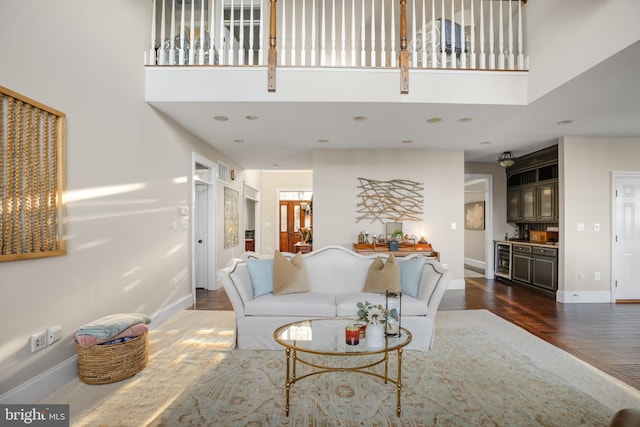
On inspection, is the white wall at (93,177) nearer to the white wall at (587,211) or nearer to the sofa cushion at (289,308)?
the sofa cushion at (289,308)

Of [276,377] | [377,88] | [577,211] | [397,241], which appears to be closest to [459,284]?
[397,241]

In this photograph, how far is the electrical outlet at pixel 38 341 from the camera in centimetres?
237

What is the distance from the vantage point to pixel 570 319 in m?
4.50

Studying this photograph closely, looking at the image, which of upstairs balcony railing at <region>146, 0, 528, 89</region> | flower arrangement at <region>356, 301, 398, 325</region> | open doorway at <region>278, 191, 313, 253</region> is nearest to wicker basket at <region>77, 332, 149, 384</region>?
flower arrangement at <region>356, 301, 398, 325</region>

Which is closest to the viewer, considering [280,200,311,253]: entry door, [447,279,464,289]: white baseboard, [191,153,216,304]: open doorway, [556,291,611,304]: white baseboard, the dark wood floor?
the dark wood floor

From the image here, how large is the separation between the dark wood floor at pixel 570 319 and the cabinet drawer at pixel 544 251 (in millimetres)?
694

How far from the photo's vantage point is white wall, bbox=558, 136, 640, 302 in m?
5.52

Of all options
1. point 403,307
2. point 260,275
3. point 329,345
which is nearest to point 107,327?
point 260,275

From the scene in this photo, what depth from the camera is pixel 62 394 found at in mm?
2461

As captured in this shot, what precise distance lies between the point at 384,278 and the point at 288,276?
3.20 feet

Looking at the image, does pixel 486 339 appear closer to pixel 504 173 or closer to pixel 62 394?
pixel 62 394

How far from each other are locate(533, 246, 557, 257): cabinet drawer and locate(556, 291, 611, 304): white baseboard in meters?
0.64

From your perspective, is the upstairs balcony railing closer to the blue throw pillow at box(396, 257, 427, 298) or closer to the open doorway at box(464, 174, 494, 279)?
the blue throw pillow at box(396, 257, 427, 298)

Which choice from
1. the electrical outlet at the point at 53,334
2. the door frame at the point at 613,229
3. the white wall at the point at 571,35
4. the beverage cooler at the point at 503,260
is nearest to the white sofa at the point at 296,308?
the electrical outlet at the point at 53,334
